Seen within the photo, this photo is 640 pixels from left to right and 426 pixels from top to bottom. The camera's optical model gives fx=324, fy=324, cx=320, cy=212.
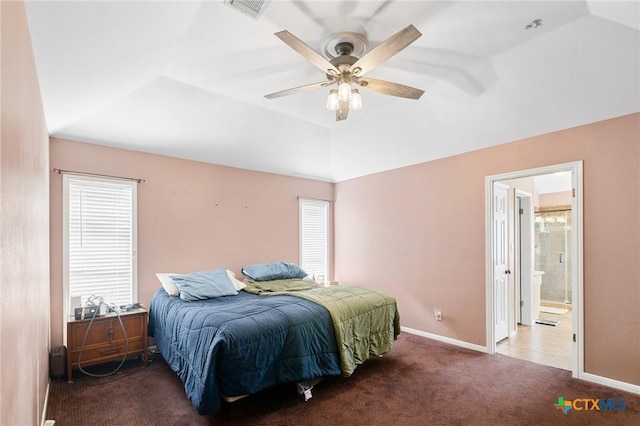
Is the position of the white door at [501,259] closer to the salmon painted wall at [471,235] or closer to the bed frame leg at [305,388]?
the salmon painted wall at [471,235]

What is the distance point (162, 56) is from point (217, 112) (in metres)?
1.21

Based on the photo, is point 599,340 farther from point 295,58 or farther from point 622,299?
point 295,58

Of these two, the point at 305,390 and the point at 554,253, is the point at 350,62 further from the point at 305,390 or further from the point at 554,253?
the point at 554,253

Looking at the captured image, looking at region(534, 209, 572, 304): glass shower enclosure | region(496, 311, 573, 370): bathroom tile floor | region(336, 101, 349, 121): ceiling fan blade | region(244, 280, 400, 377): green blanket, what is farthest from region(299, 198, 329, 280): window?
region(534, 209, 572, 304): glass shower enclosure

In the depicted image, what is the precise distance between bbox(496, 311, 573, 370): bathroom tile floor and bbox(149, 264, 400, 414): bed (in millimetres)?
1606

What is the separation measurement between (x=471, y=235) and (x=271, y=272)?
2.70 meters

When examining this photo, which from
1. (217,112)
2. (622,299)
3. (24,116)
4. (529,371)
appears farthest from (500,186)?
(24,116)

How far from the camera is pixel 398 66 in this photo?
303cm

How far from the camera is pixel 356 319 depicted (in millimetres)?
3252

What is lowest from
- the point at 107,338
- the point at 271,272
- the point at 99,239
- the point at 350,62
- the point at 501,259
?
the point at 107,338

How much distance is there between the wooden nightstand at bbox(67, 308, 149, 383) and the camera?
10.2ft

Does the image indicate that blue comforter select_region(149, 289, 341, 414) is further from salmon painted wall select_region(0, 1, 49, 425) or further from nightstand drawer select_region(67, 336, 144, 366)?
salmon painted wall select_region(0, 1, 49, 425)

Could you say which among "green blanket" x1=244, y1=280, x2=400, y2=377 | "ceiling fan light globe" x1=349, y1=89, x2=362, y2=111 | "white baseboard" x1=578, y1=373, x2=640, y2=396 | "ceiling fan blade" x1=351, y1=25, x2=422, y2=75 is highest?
"ceiling fan blade" x1=351, y1=25, x2=422, y2=75

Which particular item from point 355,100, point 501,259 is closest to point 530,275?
point 501,259
